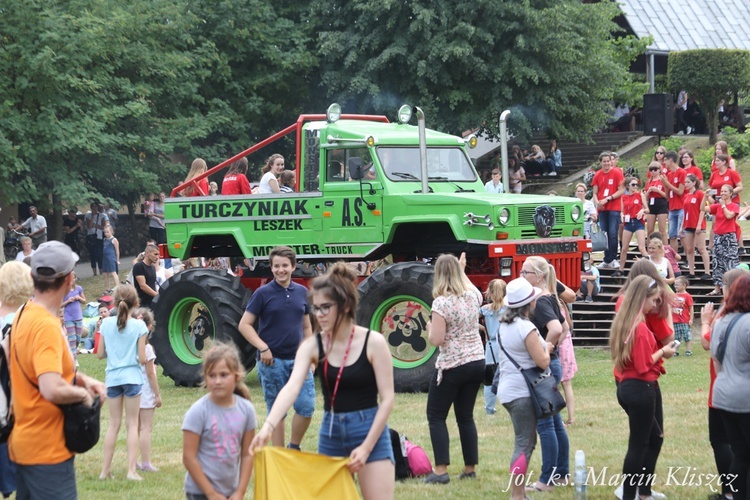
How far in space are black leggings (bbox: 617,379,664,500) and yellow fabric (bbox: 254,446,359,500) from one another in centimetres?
236

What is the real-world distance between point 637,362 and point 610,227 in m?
12.1

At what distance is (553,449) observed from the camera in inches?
318

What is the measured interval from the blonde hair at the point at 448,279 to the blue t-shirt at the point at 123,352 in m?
2.25

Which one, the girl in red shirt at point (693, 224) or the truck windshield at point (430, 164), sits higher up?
the truck windshield at point (430, 164)

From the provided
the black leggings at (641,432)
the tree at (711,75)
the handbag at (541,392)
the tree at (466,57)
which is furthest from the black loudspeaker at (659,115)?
the handbag at (541,392)

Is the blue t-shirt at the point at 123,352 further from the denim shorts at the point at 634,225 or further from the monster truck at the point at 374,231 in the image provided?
the denim shorts at the point at 634,225

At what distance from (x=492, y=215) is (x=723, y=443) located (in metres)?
5.28

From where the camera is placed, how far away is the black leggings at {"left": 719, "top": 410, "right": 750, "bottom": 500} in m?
7.18

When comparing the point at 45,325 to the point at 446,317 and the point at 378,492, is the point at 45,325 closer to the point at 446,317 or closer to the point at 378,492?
the point at 378,492

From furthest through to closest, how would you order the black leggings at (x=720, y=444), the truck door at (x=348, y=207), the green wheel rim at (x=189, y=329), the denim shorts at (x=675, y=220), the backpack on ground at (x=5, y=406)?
1. the denim shorts at (x=675, y=220)
2. the green wheel rim at (x=189, y=329)
3. the truck door at (x=348, y=207)
4. the black leggings at (x=720, y=444)
5. the backpack on ground at (x=5, y=406)

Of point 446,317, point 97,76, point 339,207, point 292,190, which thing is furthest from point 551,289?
point 97,76

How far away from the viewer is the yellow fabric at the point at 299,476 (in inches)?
222

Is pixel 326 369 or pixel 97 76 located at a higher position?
pixel 97 76

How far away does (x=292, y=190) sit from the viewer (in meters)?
14.4
